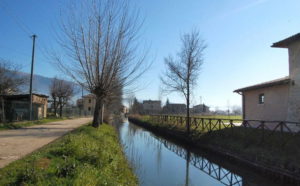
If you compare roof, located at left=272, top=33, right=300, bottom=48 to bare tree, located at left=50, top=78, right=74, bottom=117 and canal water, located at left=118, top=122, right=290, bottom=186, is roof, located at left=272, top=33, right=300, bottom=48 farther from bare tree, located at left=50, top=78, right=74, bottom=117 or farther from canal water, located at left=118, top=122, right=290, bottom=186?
bare tree, located at left=50, top=78, right=74, bottom=117

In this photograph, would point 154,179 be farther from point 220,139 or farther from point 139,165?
point 220,139

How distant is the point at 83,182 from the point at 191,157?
423 inches

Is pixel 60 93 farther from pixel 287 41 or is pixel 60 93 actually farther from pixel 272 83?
pixel 287 41

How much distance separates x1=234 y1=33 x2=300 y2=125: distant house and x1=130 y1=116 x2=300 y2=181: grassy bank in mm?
2092

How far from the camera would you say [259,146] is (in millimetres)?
12031

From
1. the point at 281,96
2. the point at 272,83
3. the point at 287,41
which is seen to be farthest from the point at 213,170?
the point at 287,41

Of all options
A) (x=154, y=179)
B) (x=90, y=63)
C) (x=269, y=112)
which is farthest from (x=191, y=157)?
(x=90, y=63)

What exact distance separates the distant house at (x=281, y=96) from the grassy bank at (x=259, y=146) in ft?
6.87

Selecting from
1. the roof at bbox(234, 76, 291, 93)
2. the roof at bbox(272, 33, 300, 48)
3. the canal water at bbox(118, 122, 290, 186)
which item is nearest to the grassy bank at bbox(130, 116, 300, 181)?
the canal water at bbox(118, 122, 290, 186)

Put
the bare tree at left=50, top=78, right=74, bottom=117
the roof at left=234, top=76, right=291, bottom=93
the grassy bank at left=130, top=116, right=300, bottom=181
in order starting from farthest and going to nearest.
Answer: the bare tree at left=50, top=78, right=74, bottom=117 → the roof at left=234, top=76, right=291, bottom=93 → the grassy bank at left=130, top=116, right=300, bottom=181

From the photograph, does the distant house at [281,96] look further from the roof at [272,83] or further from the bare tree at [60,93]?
the bare tree at [60,93]

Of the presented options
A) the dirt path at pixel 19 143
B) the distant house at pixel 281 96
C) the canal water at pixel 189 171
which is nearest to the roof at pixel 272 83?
the distant house at pixel 281 96

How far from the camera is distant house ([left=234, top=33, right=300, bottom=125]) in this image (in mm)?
14086

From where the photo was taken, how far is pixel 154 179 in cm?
995
